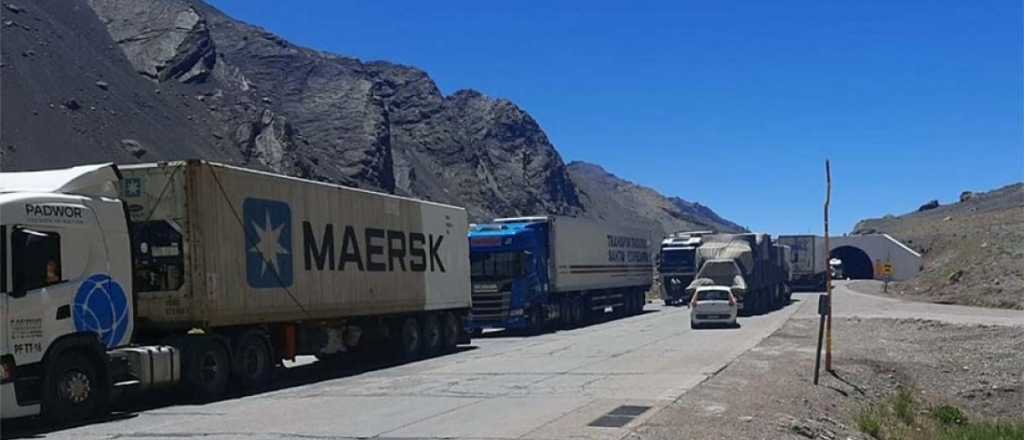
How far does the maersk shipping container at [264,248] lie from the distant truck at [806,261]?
43.3 meters

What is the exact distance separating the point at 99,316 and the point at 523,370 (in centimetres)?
865

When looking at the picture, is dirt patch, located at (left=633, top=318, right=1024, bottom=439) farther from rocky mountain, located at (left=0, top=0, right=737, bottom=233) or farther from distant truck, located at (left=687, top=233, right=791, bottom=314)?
rocky mountain, located at (left=0, top=0, right=737, bottom=233)

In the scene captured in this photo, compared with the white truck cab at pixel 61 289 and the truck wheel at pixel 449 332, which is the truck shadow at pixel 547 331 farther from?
the white truck cab at pixel 61 289

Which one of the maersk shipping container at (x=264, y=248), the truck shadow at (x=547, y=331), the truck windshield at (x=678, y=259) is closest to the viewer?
the maersk shipping container at (x=264, y=248)

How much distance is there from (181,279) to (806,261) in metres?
57.1

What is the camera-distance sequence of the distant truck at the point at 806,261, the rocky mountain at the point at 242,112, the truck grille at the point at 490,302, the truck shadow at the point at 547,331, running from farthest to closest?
1. the distant truck at the point at 806,261
2. the rocky mountain at the point at 242,112
3. the truck shadow at the point at 547,331
4. the truck grille at the point at 490,302

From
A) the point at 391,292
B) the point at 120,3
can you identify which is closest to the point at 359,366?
the point at 391,292

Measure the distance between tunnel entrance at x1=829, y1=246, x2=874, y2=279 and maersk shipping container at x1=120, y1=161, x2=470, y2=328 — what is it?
7290cm

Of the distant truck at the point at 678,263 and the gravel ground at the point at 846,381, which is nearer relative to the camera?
the gravel ground at the point at 846,381

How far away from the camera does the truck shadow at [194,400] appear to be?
14.0 m

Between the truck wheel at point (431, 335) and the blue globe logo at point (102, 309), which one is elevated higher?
the blue globe logo at point (102, 309)

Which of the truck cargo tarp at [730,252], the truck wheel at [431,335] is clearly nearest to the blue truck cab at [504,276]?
the truck wheel at [431,335]

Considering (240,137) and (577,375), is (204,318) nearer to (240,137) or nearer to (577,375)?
(577,375)

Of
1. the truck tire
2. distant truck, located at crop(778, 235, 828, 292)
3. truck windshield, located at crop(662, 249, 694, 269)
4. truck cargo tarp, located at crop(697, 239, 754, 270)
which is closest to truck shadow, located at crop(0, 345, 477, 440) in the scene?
the truck tire
